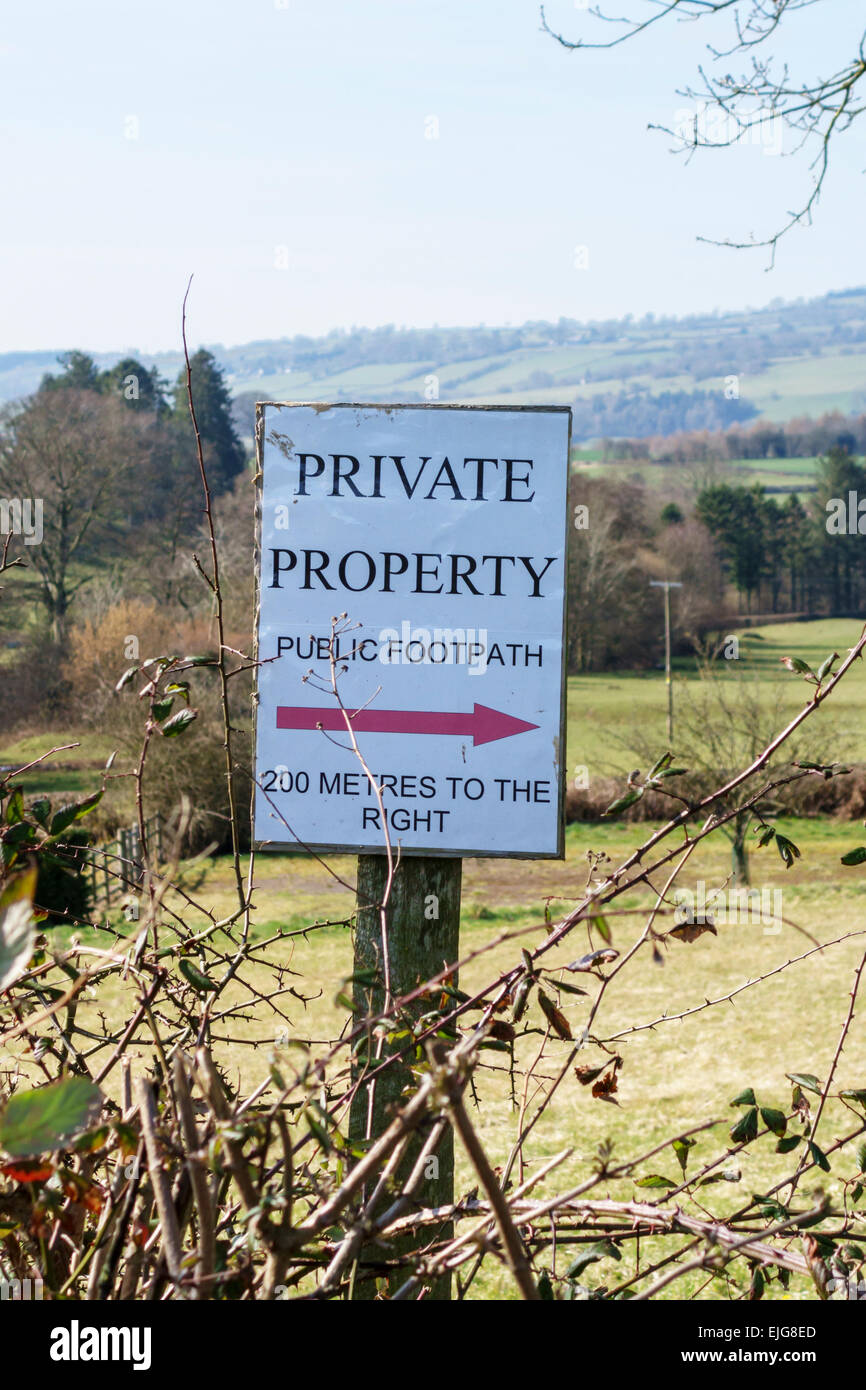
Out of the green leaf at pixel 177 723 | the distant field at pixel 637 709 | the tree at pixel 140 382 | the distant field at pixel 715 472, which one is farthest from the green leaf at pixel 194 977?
the distant field at pixel 715 472

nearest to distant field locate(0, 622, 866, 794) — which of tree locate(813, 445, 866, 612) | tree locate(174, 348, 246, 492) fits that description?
tree locate(813, 445, 866, 612)

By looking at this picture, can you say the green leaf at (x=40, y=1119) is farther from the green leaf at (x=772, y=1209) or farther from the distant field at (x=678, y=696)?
the distant field at (x=678, y=696)

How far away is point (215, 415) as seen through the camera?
6806cm

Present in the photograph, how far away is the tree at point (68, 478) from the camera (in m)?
35.7

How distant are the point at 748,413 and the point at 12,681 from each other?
143592mm

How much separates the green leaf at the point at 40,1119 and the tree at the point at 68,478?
35003mm

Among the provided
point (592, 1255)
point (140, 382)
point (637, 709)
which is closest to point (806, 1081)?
point (592, 1255)

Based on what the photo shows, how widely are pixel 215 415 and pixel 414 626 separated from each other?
68.5 metres

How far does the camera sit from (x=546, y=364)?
577 ft

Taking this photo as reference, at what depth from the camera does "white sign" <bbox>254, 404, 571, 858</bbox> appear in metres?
2.56

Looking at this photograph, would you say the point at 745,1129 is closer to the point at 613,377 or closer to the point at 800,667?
the point at 800,667
